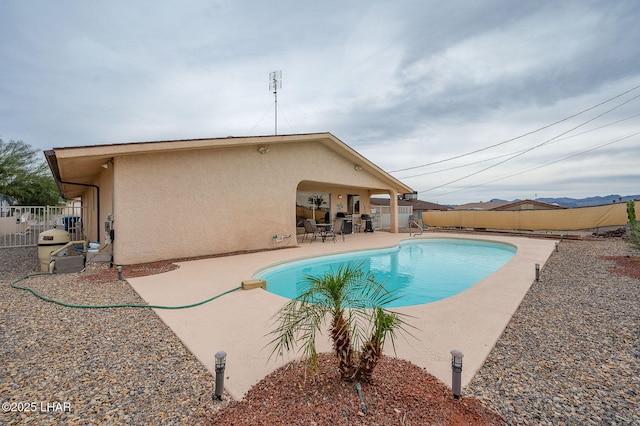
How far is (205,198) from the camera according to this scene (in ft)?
34.5

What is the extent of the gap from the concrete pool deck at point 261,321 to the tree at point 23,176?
2461cm

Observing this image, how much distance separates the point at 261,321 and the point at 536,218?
22.9 m

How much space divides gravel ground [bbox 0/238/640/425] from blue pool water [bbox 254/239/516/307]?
272cm

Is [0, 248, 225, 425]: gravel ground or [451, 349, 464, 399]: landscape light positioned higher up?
[451, 349, 464, 399]: landscape light

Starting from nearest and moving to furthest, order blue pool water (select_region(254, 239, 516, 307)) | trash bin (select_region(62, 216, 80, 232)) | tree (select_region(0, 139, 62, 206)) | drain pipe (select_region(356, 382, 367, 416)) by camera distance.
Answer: drain pipe (select_region(356, 382, 367, 416)) < blue pool water (select_region(254, 239, 516, 307)) < trash bin (select_region(62, 216, 80, 232)) < tree (select_region(0, 139, 62, 206))

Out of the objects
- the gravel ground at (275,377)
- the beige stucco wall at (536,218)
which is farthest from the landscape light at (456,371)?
the beige stucco wall at (536,218)

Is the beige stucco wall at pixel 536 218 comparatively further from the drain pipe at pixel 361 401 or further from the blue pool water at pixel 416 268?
the drain pipe at pixel 361 401

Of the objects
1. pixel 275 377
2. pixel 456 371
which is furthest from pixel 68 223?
pixel 456 371

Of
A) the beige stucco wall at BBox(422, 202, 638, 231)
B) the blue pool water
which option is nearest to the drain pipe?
the blue pool water

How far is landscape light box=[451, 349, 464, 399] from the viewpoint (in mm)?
2403

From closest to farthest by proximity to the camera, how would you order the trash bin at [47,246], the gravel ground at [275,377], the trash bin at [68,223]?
the gravel ground at [275,377], the trash bin at [47,246], the trash bin at [68,223]

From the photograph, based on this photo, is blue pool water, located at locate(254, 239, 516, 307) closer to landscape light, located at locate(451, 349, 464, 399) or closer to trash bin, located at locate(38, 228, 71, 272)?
landscape light, located at locate(451, 349, 464, 399)

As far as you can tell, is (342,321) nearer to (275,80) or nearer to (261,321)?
(261,321)

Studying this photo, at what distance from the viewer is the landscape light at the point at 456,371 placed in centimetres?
240
